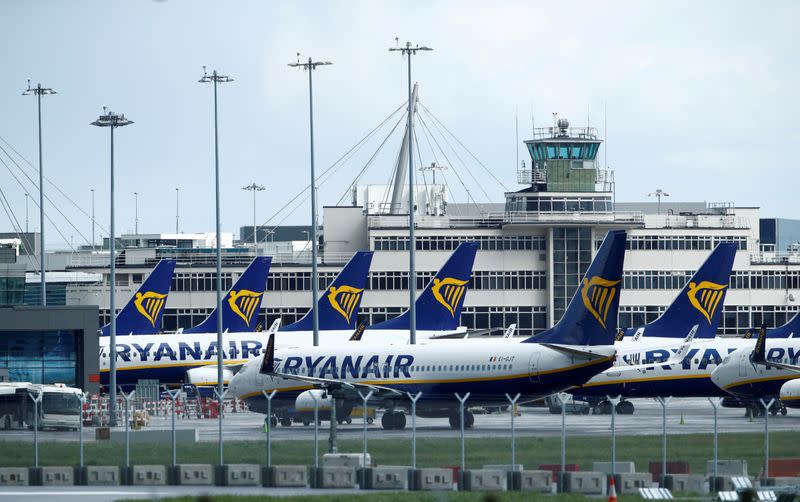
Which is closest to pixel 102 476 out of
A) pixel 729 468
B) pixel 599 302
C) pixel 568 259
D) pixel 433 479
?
pixel 433 479

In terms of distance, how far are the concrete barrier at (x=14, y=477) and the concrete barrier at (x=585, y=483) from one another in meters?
15.0

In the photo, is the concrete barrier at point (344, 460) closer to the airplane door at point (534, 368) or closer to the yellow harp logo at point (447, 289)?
the airplane door at point (534, 368)

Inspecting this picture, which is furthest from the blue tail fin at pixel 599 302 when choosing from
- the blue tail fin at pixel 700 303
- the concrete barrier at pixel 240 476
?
the blue tail fin at pixel 700 303

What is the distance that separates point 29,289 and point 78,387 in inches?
3299

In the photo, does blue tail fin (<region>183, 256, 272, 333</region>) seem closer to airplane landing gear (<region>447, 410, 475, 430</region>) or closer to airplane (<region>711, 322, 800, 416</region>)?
airplane (<region>711, 322, 800, 416</region>)

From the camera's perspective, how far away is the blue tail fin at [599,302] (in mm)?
58188

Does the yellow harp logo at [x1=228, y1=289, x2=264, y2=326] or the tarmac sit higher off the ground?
the yellow harp logo at [x1=228, y1=289, x2=264, y2=326]

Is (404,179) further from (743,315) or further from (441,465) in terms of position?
(441,465)

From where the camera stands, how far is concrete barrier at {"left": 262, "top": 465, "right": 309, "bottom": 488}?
41.7 metres

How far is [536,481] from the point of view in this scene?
39.8m

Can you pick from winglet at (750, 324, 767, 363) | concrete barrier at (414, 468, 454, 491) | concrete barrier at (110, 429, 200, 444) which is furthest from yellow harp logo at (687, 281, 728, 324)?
concrete barrier at (414, 468, 454, 491)

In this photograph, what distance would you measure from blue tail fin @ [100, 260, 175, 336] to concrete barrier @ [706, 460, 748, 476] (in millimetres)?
60747

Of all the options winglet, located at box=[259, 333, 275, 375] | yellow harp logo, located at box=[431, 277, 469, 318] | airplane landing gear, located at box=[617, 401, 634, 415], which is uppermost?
yellow harp logo, located at box=[431, 277, 469, 318]

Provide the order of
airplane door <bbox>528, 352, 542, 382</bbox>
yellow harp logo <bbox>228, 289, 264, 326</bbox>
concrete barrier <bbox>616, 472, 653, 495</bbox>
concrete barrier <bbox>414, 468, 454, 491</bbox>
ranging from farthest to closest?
yellow harp logo <bbox>228, 289, 264, 326</bbox> → airplane door <bbox>528, 352, 542, 382</bbox> → concrete barrier <bbox>414, 468, 454, 491</bbox> → concrete barrier <bbox>616, 472, 653, 495</bbox>
